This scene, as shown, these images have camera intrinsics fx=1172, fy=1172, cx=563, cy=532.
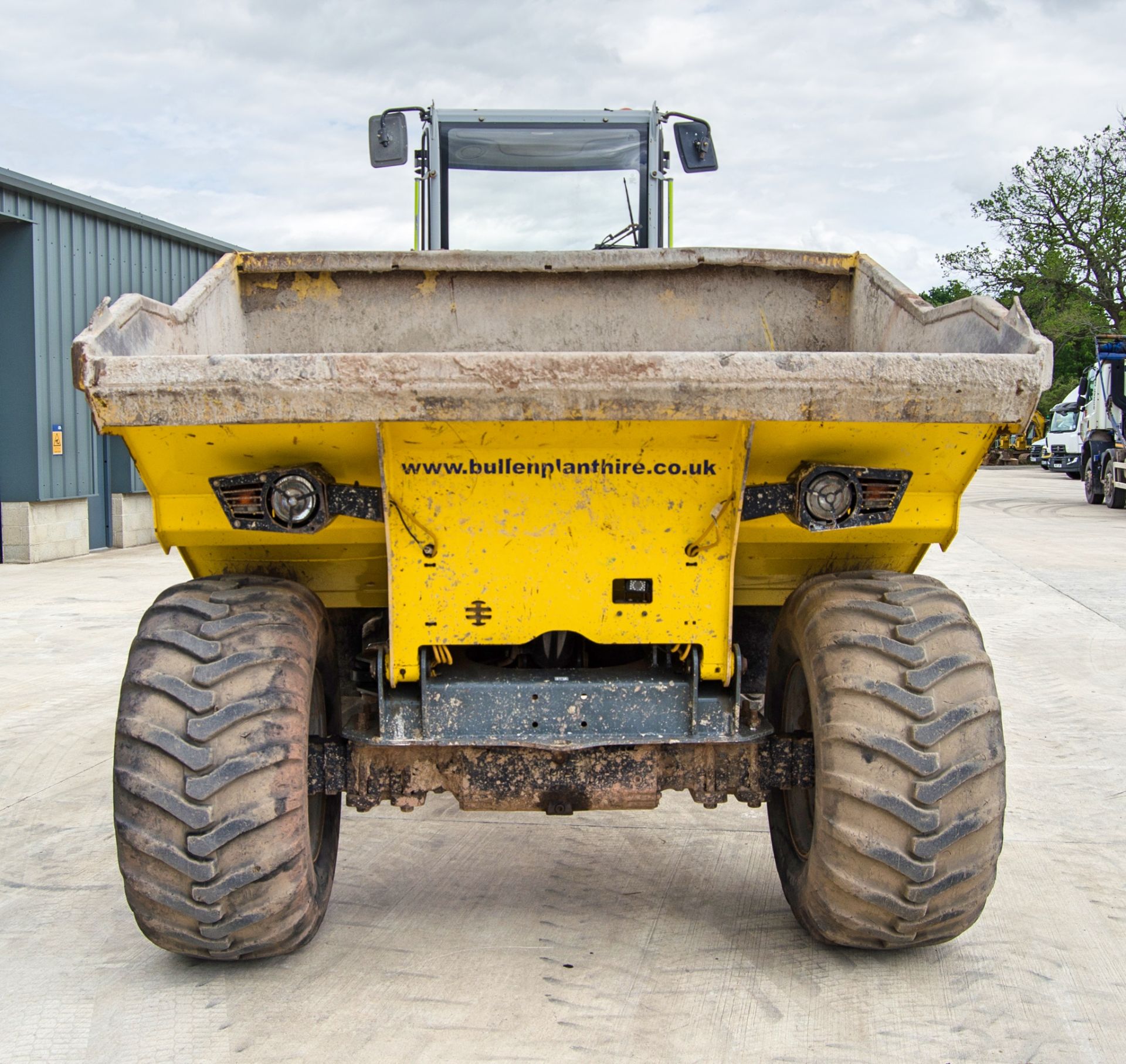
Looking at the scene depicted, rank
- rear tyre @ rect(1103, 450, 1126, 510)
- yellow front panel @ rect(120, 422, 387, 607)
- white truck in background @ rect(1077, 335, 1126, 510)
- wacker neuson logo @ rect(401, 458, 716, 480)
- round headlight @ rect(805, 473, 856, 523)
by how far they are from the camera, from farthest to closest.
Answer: white truck in background @ rect(1077, 335, 1126, 510), rear tyre @ rect(1103, 450, 1126, 510), round headlight @ rect(805, 473, 856, 523), wacker neuson logo @ rect(401, 458, 716, 480), yellow front panel @ rect(120, 422, 387, 607)

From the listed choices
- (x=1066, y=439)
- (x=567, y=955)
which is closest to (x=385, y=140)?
(x=567, y=955)

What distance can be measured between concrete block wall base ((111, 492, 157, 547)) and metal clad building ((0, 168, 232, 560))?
178 millimetres

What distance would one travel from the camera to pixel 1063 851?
4.38 metres

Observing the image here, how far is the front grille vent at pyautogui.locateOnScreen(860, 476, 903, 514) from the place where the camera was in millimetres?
3180

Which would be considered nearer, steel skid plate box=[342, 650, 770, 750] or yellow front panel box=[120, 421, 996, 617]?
yellow front panel box=[120, 421, 996, 617]

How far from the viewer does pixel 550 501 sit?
10.1ft

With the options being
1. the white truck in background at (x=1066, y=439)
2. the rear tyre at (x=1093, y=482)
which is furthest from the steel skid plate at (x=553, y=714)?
the white truck in background at (x=1066, y=439)

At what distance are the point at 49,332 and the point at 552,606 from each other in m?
10.9

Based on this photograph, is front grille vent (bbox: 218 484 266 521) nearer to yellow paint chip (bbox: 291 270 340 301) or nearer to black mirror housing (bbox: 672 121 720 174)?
yellow paint chip (bbox: 291 270 340 301)

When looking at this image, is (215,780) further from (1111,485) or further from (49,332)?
(1111,485)

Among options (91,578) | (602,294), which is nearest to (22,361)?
(91,578)

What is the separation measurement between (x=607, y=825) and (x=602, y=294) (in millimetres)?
2121

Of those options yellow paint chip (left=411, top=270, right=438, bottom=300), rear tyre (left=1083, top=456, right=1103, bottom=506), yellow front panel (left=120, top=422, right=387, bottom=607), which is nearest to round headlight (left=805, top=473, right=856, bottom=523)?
yellow front panel (left=120, top=422, right=387, bottom=607)

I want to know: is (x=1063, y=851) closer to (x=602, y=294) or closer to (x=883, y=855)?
(x=883, y=855)
